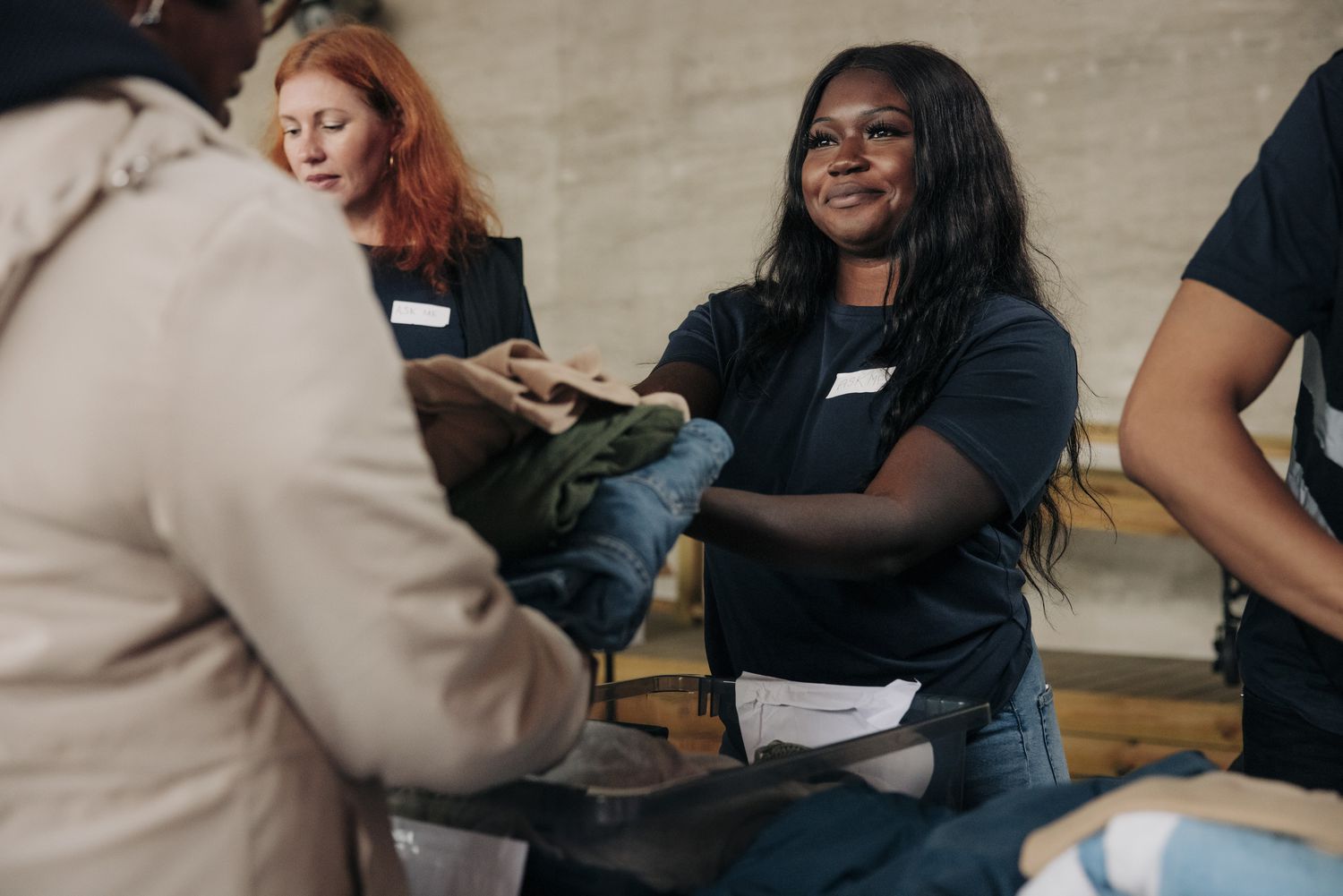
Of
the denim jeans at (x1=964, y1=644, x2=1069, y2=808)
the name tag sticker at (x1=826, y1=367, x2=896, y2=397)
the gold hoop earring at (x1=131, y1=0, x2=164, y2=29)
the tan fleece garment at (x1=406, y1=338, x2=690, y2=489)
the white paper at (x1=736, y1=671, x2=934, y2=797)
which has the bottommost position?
the denim jeans at (x1=964, y1=644, x2=1069, y2=808)

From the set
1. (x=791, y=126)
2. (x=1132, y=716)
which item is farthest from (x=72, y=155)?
(x=791, y=126)

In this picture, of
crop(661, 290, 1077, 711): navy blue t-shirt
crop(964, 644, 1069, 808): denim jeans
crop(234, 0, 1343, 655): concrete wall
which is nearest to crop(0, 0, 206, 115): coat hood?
crop(661, 290, 1077, 711): navy blue t-shirt

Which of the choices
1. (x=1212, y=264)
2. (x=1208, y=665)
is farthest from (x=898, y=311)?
(x=1208, y=665)

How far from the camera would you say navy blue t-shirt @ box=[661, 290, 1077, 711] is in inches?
53.7

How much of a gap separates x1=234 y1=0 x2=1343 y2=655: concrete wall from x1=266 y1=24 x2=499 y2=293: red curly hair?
2336mm

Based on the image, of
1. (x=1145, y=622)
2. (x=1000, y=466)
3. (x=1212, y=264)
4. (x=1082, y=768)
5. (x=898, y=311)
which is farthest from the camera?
(x=1145, y=622)

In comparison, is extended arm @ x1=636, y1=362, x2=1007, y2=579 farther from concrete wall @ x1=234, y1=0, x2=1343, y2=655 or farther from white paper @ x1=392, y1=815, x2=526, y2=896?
concrete wall @ x1=234, y1=0, x2=1343, y2=655

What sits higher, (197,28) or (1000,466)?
(197,28)

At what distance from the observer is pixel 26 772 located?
655 millimetres

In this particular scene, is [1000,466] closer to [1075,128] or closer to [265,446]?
[265,446]

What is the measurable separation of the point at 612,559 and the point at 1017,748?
720 millimetres

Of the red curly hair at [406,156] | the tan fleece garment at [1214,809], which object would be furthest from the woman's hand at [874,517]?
the red curly hair at [406,156]

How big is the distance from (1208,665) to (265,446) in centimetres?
491

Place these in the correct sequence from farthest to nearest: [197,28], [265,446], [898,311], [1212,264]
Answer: [898,311] → [1212,264] → [197,28] → [265,446]
